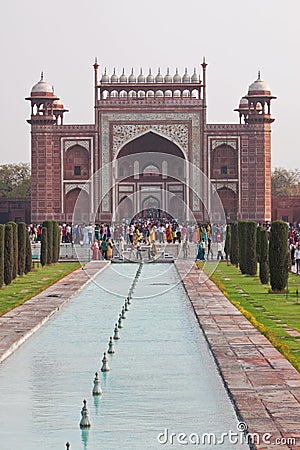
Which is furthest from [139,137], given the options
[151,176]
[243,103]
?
[243,103]

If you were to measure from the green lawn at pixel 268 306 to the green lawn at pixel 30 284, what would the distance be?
2.10 metres

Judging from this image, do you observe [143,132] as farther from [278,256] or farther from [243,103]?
[278,256]

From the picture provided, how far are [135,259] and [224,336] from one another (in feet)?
34.6

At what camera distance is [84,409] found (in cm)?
421

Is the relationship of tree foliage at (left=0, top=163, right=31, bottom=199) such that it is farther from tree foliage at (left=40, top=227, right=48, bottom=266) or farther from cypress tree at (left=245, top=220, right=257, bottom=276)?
cypress tree at (left=245, top=220, right=257, bottom=276)

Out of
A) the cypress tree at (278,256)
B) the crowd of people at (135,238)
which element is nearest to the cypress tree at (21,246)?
the crowd of people at (135,238)

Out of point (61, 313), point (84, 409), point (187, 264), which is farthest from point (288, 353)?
point (187, 264)

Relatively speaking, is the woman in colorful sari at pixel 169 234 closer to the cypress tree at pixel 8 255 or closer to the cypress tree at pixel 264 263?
the cypress tree at pixel 264 263

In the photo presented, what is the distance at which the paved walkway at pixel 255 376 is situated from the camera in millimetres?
4035

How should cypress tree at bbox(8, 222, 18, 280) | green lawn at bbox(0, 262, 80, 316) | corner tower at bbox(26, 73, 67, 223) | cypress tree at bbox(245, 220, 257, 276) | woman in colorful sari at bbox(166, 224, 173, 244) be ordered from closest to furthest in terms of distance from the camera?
1. green lawn at bbox(0, 262, 80, 316)
2. cypress tree at bbox(8, 222, 18, 280)
3. cypress tree at bbox(245, 220, 257, 276)
4. woman in colorful sari at bbox(166, 224, 173, 244)
5. corner tower at bbox(26, 73, 67, 223)

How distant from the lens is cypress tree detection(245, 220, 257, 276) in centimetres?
1325

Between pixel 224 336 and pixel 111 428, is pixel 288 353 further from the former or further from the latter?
pixel 111 428

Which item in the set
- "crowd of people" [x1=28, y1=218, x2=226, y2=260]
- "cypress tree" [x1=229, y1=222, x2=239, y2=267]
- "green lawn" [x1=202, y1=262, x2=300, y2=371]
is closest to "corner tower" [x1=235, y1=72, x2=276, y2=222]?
"crowd of people" [x1=28, y1=218, x2=226, y2=260]

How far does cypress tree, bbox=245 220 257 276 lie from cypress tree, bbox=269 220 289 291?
8.23 ft
